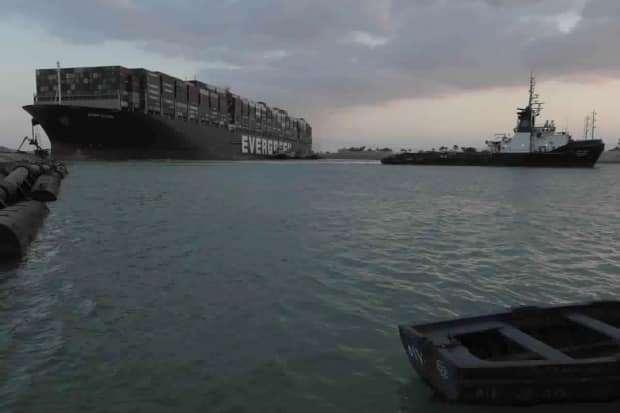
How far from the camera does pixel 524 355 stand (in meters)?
4.95

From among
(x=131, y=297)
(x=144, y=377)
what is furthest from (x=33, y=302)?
(x=144, y=377)

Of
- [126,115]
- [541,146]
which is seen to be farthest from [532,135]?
[126,115]

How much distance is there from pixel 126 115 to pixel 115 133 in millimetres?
3931

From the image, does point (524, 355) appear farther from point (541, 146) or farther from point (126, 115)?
point (541, 146)

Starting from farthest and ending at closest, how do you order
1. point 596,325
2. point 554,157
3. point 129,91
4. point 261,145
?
point 261,145 → point 554,157 → point 129,91 → point 596,325

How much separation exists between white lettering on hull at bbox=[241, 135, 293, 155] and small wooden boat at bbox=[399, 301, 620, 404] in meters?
112

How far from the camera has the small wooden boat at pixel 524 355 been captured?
4.30m

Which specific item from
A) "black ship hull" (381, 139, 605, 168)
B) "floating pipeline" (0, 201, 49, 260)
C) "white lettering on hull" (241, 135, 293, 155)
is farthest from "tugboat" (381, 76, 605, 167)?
"floating pipeline" (0, 201, 49, 260)

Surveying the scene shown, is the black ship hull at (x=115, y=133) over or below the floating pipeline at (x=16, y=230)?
over

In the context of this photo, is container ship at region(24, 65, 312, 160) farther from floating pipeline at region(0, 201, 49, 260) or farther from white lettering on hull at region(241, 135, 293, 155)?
floating pipeline at region(0, 201, 49, 260)

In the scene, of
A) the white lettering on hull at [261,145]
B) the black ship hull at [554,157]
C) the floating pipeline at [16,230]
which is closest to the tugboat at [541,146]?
the black ship hull at [554,157]

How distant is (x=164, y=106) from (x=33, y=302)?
8096 centimetres

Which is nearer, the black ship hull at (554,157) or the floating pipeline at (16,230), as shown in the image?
the floating pipeline at (16,230)

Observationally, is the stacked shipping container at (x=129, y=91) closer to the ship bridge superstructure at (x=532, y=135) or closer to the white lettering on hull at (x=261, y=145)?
the white lettering on hull at (x=261, y=145)
